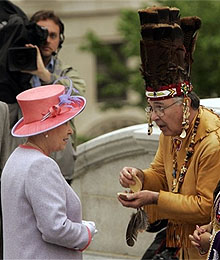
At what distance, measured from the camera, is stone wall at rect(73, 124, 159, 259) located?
732cm

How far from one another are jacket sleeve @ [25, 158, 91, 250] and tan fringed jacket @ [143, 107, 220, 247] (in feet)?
2.11

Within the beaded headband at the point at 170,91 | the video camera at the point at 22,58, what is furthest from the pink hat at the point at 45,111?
the video camera at the point at 22,58

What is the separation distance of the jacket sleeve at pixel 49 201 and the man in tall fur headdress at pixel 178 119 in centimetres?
54

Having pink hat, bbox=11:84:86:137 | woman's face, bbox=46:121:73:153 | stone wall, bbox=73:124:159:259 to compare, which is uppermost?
pink hat, bbox=11:84:86:137

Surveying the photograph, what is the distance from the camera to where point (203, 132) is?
509 cm

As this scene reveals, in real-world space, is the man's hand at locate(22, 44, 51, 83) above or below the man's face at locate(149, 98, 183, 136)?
below

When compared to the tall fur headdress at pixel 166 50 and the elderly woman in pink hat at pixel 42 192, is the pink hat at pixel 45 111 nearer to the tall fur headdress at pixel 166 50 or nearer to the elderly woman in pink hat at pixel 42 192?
the elderly woman in pink hat at pixel 42 192

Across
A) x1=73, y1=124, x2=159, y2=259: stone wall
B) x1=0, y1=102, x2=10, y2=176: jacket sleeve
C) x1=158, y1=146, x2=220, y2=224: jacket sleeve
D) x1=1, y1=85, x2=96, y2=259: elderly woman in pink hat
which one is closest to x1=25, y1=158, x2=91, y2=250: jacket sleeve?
x1=1, y1=85, x2=96, y2=259: elderly woman in pink hat

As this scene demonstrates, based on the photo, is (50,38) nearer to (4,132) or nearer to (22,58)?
(22,58)

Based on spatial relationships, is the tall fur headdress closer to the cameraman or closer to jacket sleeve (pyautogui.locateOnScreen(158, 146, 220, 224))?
jacket sleeve (pyautogui.locateOnScreen(158, 146, 220, 224))

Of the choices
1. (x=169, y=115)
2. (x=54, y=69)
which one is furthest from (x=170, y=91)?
(x=54, y=69)

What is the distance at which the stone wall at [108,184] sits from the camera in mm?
7316

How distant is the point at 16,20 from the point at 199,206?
98.8 inches

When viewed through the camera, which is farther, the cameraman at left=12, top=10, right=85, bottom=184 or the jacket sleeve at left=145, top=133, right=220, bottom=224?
the cameraman at left=12, top=10, right=85, bottom=184
